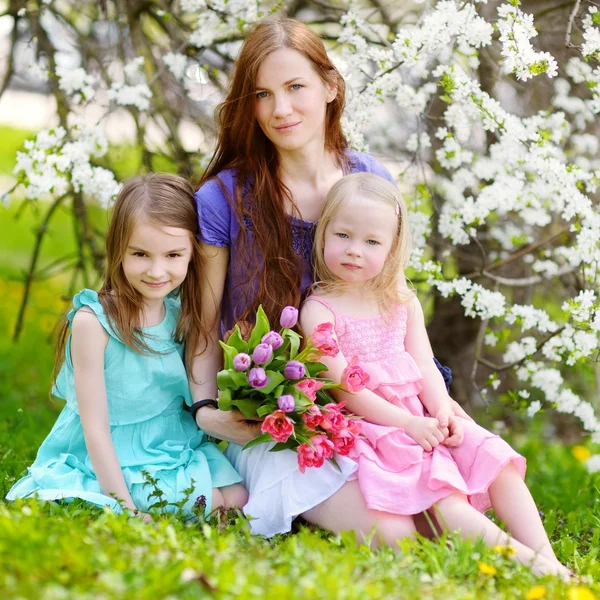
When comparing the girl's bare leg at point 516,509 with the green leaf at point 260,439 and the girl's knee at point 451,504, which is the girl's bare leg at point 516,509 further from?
the green leaf at point 260,439

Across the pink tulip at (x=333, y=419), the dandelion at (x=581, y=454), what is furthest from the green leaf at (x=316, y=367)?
the dandelion at (x=581, y=454)

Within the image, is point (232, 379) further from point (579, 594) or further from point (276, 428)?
point (579, 594)

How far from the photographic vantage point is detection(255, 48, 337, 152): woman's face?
2766 millimetres

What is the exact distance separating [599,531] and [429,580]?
106 cm

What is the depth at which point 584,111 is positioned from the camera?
4012 mm

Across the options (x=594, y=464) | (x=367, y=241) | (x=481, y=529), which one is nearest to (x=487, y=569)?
(x=481, y=529)

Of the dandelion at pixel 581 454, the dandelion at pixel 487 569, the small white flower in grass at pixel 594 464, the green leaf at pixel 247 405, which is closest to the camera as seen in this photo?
the dandelion at pixel 487 569

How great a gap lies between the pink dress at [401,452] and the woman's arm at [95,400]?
2.27ft

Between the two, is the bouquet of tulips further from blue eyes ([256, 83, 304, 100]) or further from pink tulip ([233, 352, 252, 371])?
blue eyes ([256, 83, 304, 100])

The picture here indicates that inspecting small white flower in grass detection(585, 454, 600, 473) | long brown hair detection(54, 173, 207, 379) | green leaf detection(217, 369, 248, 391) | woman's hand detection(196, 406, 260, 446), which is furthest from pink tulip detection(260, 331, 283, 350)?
small white flower in grass detection(585, 454, 600, 473)

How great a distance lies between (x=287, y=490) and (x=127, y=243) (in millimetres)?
894

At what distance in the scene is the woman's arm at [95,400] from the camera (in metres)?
2.59

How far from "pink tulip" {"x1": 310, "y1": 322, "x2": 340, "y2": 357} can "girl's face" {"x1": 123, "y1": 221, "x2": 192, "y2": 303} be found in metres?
0.56

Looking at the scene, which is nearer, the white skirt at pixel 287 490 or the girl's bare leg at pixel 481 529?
the girl's bare leg at pixel 481 529
